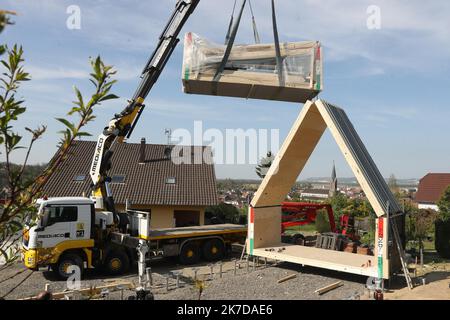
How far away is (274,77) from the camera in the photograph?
1059cm

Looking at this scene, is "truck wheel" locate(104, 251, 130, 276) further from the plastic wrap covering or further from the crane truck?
the plastic wrap covering

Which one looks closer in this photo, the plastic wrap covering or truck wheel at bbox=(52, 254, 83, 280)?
the plastic wrap covering

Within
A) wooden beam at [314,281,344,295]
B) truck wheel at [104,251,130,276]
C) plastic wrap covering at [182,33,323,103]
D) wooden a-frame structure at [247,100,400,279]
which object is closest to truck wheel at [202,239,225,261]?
wooden a-frame structure at [247,100,400,279]

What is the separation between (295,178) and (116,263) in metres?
6.65

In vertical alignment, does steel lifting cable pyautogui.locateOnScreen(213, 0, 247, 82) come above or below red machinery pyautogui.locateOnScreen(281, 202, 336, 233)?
above

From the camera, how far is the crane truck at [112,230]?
39.6 feet

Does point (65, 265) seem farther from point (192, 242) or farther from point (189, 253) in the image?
point (192, 242)

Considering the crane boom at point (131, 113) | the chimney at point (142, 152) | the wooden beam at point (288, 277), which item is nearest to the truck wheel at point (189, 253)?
the crane boom at point (131, 113)

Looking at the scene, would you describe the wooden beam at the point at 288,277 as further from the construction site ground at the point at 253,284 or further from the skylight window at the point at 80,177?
the skylight window at the point at 80,177

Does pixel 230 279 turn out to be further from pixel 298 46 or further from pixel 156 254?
pixel 298 46

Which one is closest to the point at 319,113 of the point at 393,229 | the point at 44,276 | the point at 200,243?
the point at 393,229

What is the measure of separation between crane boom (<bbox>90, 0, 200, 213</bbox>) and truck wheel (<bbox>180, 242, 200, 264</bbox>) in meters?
2.94

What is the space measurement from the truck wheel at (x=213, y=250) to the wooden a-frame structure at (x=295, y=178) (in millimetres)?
1872

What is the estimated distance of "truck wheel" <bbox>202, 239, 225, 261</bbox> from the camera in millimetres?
15352
